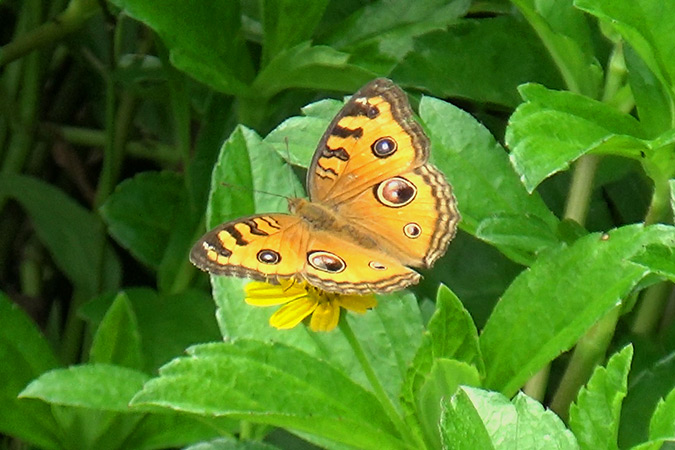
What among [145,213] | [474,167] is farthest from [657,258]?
[145,213]

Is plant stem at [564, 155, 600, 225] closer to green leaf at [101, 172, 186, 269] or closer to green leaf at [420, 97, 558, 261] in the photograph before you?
green leaf at [420, 97, 558, 261]

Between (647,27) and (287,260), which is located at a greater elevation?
(647,27)

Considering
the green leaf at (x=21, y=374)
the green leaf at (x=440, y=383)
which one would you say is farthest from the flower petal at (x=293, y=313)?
the green leaf at (x=21, y=374)

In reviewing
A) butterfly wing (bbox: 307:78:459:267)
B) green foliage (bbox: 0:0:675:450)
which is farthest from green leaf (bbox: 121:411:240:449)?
butterfly wing (bbox: 307:78:459:267)

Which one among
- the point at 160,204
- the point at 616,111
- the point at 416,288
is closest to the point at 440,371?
the point at 616,111

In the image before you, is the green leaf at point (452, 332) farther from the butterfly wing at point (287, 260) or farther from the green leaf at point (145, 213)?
the green leaf at point (145, 213)

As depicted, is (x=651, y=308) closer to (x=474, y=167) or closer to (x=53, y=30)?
(x=474, y=167)
